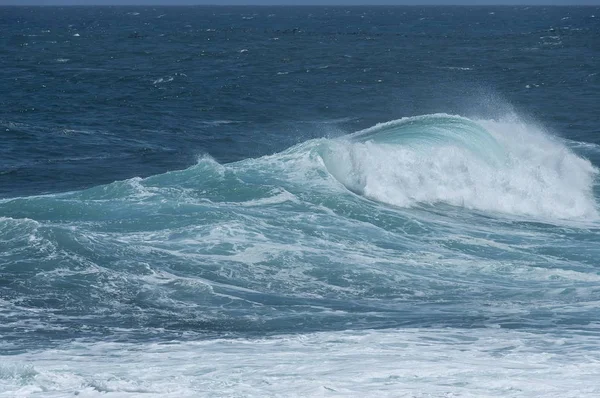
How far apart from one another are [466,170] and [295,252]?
8.29m

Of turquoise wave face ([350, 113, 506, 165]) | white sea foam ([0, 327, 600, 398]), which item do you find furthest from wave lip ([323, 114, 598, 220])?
white sea foam ([0, 327, 600, 398])

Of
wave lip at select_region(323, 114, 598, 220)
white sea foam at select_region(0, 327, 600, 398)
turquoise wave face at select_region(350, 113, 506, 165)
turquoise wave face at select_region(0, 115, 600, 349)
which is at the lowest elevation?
white sea foam at select_region(0, 327, 600, 398)

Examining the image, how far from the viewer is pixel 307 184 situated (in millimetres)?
21547

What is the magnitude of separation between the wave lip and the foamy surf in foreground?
0.07m

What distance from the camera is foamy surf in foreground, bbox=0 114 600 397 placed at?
35.2ft

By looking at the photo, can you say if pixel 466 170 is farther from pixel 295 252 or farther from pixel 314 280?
pixel 314 280

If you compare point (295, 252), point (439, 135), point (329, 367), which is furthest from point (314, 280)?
point (439, 135)

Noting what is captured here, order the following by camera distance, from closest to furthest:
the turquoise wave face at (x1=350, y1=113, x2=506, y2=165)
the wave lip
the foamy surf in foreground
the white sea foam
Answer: the white sea foam
the foamy surf in foreground
the wave lip
the turquoise wave face at (x1=350, y1=113, x2=506, y2=165)

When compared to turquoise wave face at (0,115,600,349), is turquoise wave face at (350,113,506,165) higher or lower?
higher

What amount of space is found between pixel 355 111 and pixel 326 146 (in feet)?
49.4

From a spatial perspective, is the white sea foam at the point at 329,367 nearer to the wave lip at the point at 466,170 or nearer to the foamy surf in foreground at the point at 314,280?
the foamy surf in foreground at the point at 314,280

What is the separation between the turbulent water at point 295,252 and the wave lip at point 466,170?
0.24 ft

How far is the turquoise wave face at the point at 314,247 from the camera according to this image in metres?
13.2

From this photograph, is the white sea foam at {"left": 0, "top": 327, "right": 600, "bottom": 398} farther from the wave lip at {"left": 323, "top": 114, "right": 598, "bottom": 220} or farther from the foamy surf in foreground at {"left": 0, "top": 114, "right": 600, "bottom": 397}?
the wave lip at {"left": 323, "top": 114, "right": 598, "bottom": 220}
